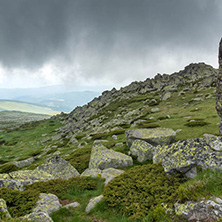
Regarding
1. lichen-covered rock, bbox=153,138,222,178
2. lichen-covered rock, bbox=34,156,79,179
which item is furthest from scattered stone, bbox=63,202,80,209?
lichen-covered rock, bbox=34,156,79,179

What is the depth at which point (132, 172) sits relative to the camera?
1457 centimetres

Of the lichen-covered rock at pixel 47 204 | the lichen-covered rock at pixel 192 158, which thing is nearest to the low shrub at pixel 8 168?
the lichen-covered rock at pixel 47 204

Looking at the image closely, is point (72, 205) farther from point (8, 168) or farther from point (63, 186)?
point (8, 168)

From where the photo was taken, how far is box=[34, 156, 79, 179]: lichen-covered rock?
20438 millimetres

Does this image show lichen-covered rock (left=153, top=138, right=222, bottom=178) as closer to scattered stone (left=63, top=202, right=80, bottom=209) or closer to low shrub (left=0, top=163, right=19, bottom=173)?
scattered stone (left=63, top=202, right=80, bottom=209)

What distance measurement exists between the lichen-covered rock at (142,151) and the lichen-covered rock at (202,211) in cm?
1335

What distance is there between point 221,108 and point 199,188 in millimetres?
10196

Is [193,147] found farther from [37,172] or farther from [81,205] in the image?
[37,172]

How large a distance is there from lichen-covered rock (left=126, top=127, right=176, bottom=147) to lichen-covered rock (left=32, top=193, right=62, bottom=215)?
54.1 feet

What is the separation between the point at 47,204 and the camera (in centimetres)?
1189

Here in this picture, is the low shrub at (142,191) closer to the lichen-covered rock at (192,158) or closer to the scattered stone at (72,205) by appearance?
the lichen-covered rock at (192,158)

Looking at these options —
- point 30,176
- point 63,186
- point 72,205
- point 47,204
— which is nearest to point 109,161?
point 63,186

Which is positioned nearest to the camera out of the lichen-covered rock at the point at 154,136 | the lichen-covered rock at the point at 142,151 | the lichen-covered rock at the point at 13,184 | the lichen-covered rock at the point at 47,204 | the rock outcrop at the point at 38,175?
the lichen-covered rock at the point at 47,204

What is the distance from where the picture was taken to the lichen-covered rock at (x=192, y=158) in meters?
10.2
